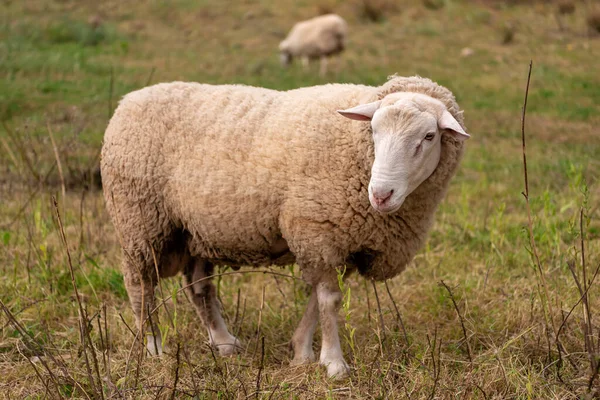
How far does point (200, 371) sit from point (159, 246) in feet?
2.16

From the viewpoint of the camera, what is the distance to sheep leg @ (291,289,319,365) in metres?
3.47

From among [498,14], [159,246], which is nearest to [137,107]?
[159,246]

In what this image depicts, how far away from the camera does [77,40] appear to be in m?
11.7

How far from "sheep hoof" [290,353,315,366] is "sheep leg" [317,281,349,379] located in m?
0.10

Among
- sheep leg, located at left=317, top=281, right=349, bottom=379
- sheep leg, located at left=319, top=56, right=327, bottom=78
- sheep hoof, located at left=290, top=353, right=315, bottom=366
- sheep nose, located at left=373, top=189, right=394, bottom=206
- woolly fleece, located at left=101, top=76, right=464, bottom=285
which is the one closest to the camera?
sheep nose, located at left=373, top=189, right=394, bottom=206

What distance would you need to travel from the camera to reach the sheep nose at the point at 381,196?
2863 millimetres

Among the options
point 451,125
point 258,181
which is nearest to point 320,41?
point 258,181

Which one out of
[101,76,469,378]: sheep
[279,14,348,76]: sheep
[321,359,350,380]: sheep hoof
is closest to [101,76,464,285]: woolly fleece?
[101,76,469,378]: sheep

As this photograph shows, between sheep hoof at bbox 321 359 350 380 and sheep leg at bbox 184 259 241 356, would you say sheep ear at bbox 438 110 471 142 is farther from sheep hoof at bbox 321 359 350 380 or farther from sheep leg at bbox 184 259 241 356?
sheep leg at bbox 184 259 241 356

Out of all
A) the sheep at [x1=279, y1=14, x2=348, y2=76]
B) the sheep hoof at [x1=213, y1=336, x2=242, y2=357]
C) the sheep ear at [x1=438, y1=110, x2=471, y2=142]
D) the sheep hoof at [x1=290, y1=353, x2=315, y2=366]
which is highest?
the sheep ear at [x1=438, y1=110, x2=471, y2=142]

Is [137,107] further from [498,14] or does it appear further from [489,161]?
[498,14]

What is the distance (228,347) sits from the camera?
3.69 meters

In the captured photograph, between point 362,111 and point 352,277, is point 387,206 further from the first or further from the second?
point 352,277

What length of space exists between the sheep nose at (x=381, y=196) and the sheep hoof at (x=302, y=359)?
978 mm
